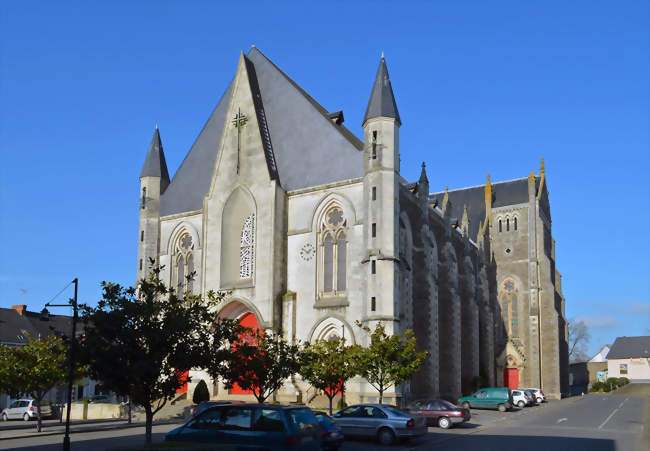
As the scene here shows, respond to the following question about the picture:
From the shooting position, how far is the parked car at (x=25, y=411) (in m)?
40.3

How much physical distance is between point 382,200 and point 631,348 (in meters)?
92.9

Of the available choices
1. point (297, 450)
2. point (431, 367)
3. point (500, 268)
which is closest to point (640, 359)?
point (500, 268)

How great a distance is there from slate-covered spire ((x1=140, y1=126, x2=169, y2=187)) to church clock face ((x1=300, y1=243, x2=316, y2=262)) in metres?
12.9

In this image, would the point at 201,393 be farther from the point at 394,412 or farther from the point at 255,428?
the point at 255,428

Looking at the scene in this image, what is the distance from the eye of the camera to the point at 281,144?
132ft

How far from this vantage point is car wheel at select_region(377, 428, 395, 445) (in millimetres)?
21672

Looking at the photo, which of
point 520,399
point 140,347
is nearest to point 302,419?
point 140,347

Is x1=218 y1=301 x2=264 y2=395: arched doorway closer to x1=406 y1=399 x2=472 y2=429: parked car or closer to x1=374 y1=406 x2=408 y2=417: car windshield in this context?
x1=406 y1=399 x2=472 y2=429: parked car

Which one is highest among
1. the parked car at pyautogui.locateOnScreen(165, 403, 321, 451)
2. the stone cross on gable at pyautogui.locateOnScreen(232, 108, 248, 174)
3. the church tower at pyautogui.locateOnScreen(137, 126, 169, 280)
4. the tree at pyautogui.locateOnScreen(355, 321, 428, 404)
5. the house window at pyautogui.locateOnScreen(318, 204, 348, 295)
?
the stone cross on gable at pyautogui.locateOnScreen(232, 108, 248, 174)

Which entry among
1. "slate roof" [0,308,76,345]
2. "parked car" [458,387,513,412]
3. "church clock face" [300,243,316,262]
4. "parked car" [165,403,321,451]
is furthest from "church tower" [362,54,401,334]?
"slate roof" [0,308,76,345]

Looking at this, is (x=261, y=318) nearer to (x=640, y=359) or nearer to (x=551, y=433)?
(x=551, y=433)

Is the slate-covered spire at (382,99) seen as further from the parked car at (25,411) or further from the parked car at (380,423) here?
the parked car at (25,411)

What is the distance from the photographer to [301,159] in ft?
128

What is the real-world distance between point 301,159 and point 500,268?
3704cm
